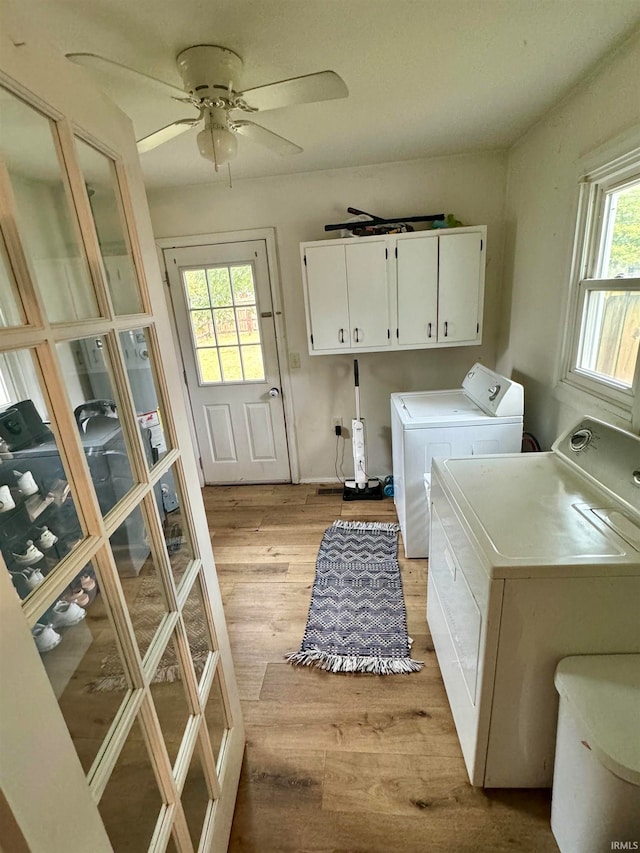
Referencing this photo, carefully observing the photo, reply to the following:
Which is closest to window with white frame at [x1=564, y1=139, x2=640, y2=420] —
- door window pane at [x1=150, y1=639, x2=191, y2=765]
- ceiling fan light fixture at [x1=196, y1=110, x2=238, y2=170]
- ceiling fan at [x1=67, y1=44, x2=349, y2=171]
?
ceiling fan at [x1=67, y1=44, x2=349, y2=171]

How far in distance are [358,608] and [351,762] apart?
682 mm

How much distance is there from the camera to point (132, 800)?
0.79 m

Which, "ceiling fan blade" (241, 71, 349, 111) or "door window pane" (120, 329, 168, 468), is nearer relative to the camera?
"door window pane" (120, 329, 168, 468)

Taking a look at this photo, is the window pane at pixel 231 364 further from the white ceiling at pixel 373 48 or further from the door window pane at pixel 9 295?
the door window pane at pixel 9 295

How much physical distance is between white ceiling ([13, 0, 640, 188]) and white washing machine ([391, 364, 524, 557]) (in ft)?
4.36

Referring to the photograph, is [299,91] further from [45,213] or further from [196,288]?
[196,288]

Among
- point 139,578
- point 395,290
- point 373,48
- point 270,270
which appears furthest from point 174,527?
point 270,270

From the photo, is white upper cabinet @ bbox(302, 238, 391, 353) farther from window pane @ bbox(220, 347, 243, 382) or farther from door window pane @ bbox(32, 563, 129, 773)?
door window pane @ bbox(32, 563, 129, 773)

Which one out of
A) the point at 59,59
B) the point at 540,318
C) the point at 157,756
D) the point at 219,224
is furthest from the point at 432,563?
the point at 219,224

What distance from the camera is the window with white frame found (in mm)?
1553

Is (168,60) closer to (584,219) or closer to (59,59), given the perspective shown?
(59,59)

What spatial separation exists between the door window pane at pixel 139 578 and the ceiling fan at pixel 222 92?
1.29 m

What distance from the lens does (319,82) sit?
47.7 inches

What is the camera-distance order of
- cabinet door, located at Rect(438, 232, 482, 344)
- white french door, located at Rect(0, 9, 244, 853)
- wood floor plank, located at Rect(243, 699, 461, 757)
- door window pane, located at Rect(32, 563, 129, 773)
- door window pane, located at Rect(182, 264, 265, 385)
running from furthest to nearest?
door window pane, located at Rect(182, 264, 265, 385) < cabinet door, located at Rect(438, 232, 482, 344) < wood floor plank, located at Rect(243, 699, 461, 757) < door window pane, located at Rect(32, 563, 129, 773) < white french door, located at Rect(0, 9, 244, 853)
